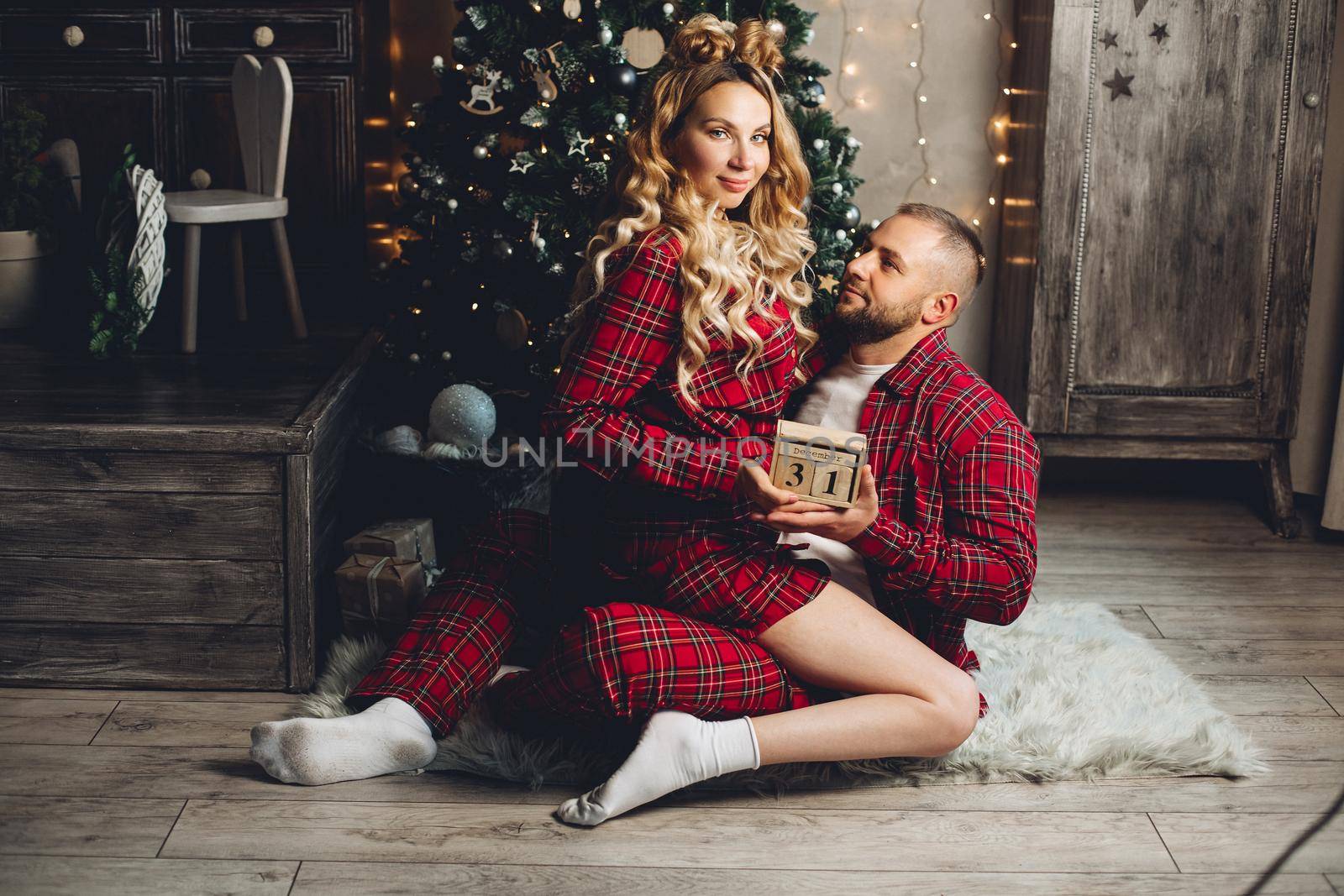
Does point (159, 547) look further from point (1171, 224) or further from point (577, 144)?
point (1171, 224)

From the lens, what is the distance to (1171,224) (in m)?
3.24

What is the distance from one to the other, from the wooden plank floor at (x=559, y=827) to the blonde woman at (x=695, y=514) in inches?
3.5

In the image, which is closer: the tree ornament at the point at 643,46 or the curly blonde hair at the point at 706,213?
the curly blonde hair at the point at 706,213

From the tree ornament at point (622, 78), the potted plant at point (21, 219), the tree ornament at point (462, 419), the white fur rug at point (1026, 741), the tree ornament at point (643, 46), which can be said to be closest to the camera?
the white fur rug at point (1026, 741)

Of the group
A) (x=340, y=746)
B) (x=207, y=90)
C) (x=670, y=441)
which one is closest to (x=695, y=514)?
(x=670, y=441)

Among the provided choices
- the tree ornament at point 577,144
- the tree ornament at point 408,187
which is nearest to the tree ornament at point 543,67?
the tree ornament at point 577,144

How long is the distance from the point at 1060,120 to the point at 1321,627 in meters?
1.38

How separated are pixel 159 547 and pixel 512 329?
112 centimetres

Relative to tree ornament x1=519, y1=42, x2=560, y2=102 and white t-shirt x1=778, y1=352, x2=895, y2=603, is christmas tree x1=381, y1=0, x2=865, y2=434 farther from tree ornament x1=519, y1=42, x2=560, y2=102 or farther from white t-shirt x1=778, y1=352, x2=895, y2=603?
white t-shirt x1=778, y1=352, x2=895, y2=603

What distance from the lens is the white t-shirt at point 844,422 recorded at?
6.85 ft

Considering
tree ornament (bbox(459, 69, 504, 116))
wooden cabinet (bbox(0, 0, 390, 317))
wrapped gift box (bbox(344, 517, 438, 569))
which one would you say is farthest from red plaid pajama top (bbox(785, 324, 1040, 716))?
wooden cabinet (bbox(0, 0, 390, 317))

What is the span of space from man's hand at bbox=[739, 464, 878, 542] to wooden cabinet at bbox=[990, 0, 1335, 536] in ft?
5.47

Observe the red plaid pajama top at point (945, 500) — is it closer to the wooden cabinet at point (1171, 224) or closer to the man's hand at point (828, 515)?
the man's hand at point (828, 515)

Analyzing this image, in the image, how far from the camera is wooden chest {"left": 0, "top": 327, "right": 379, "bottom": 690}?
224 cm
